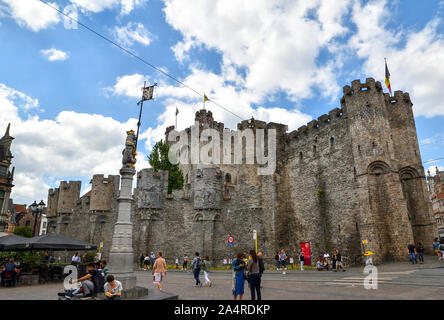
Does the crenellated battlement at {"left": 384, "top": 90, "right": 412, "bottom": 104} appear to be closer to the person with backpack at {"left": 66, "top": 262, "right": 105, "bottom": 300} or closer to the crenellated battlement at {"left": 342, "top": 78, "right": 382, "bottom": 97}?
the crenellated battlement at {"left": 342, "top": 78, "right": 382, "bottom": 97}

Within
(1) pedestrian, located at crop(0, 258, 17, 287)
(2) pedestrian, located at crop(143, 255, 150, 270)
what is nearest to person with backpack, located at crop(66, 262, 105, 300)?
(1) pedestrian, located at crop(0, 258, 17, 287)

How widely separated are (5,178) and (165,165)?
1817 centimetres

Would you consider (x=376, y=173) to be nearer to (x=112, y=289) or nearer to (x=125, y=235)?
(x=125, y=235)

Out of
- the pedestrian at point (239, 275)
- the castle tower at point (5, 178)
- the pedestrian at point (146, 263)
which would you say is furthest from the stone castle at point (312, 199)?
the pedestrian at point (239, 275)

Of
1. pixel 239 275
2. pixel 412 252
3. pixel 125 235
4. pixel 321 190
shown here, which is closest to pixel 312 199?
pixel 321 190

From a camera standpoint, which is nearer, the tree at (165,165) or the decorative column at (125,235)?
the decorative column at (125,235)

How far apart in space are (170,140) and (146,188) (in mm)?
17479

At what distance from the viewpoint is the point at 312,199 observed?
2539cm

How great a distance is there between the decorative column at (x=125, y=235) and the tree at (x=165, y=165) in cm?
2850

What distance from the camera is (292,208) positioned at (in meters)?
27.0

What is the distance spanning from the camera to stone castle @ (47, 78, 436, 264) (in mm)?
20594

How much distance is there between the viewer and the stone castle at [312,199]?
811 inches

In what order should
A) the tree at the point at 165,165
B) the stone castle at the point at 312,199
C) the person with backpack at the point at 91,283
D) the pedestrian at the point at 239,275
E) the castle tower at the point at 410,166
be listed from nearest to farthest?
the person with backpack at the point at 91,283 < the pedestrian at the point at 239,275 < the stone castle at the point at 312,199 < the castle tower at the point at 410,166 < the tree at the point at 165,165

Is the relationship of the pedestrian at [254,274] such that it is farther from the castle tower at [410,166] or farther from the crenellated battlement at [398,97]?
the crenellated battlement at [398,97]
